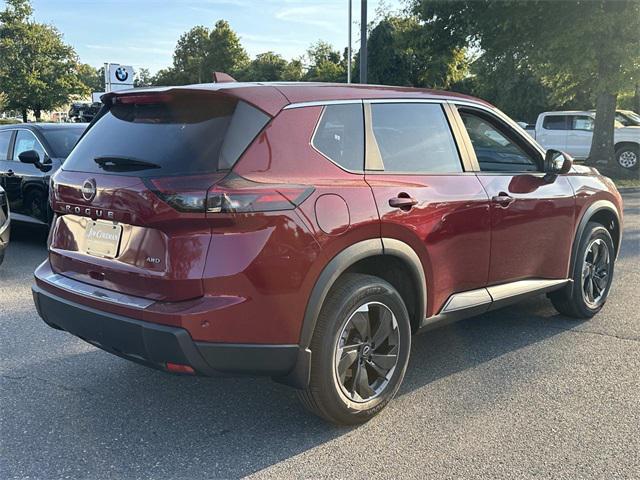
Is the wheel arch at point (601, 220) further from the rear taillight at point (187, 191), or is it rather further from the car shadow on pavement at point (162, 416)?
the rear taillight at point (187, 191)

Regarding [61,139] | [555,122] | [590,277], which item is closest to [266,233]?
[590,277]

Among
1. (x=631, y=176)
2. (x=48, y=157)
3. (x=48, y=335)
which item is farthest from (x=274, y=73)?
(x=48, y=335)

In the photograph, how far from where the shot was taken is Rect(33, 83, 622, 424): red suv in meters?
2.71

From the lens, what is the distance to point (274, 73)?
184 ft

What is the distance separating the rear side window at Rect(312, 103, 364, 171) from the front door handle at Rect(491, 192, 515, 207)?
112 cm

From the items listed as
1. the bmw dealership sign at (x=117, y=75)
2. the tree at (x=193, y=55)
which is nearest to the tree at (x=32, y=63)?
the bmw dealership sign at (x=117, y=75)

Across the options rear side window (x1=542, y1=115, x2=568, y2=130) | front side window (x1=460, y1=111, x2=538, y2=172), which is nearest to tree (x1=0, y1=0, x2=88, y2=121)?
rear side window (x1=542, y1=115, x2=568, y2=130)

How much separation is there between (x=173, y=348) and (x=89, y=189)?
97 centimetres

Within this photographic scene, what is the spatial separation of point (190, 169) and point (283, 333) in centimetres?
88

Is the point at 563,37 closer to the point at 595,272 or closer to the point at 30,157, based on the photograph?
the point at 595,272

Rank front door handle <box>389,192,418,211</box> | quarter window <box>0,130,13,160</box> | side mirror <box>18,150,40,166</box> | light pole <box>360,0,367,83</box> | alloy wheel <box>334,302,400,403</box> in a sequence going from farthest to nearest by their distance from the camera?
1. light pole <box>360,0,367,83</box>
2. quarter window <box>0,130,13,160</box>
3. side mirror <box>18,150,40,166</box>
4. front door handle <box>389,192,418,211</box>
5. alloy wheel <box>334,302,400,403</box>

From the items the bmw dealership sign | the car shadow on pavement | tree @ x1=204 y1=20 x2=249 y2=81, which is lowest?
the car shadow on pavement

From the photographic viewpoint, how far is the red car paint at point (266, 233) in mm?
2701

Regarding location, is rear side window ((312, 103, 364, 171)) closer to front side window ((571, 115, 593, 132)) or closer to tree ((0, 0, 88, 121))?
front side window ((571, 115, 593, 132))
